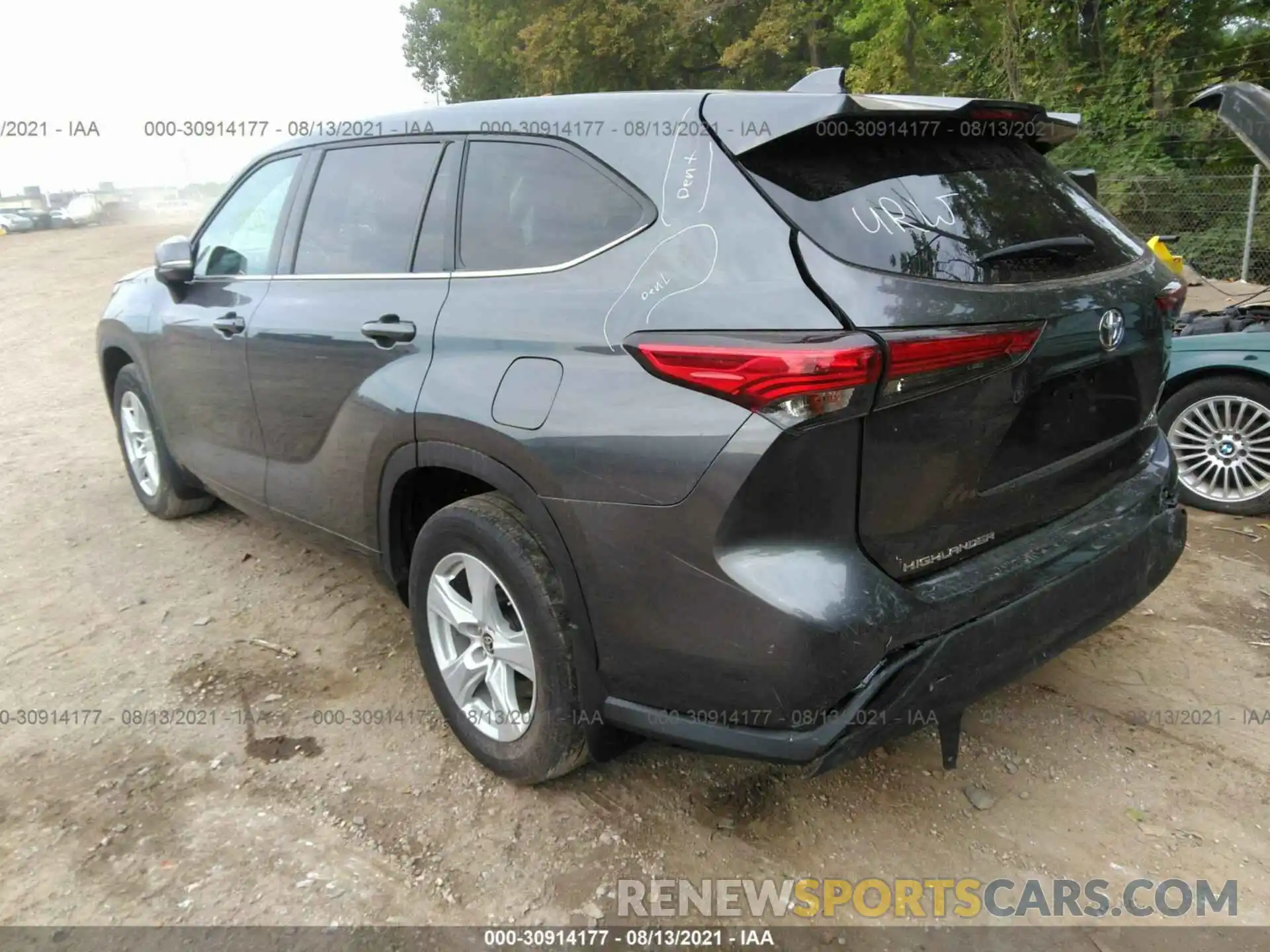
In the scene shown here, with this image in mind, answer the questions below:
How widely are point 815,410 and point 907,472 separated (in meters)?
0.29

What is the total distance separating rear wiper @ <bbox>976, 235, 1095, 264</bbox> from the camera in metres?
2.20

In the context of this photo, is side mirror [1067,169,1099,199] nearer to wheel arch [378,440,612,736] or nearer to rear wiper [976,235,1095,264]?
rear wiper [976,235,1095,264]

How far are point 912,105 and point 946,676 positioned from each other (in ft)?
4.51

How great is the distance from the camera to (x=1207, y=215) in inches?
512

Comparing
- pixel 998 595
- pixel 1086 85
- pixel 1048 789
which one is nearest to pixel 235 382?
pixel 998 595

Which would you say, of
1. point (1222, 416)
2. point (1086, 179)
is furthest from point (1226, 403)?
point (1086, 179)

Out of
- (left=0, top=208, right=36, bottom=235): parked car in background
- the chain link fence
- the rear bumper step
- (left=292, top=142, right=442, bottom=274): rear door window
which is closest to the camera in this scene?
the rear bumper step

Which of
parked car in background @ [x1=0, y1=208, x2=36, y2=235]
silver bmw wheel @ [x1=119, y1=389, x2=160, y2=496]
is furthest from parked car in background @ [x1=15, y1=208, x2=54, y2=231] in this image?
silver bmw wheel @ [x1=119, y1=389, x2=160, y2=496]

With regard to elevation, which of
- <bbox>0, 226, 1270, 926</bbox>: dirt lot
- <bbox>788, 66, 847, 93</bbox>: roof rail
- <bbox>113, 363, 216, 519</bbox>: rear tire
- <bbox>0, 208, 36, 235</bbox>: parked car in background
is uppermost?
<bbox>788, 66, 847, 93</bbox>: roof rail

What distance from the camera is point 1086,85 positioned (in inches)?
658

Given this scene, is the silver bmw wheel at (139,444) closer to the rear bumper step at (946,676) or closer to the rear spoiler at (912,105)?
the rear bumper step at (946,676)

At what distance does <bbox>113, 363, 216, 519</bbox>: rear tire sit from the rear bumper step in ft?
10.9

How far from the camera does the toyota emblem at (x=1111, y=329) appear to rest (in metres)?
2.33

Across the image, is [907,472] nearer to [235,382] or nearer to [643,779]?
[643,779]
